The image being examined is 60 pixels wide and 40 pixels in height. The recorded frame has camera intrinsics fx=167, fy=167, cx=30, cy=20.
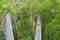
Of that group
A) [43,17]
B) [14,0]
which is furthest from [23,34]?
[14,0]

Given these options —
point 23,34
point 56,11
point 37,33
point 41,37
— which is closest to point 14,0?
point 56,11

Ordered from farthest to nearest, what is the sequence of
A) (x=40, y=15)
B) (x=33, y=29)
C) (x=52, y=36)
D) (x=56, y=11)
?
(x=33, y=29), (x=52, y=36), (x=40, y=15), (x=56, y=11)

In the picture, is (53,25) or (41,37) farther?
(41,37)

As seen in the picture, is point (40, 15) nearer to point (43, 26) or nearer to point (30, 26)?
point (43, 26)

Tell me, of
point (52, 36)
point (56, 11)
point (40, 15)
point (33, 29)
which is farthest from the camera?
point (33, 29)

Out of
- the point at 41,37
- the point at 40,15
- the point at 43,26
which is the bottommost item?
the point at 41,37

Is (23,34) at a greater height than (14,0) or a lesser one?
lesser

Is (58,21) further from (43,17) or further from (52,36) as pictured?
(52,36)
